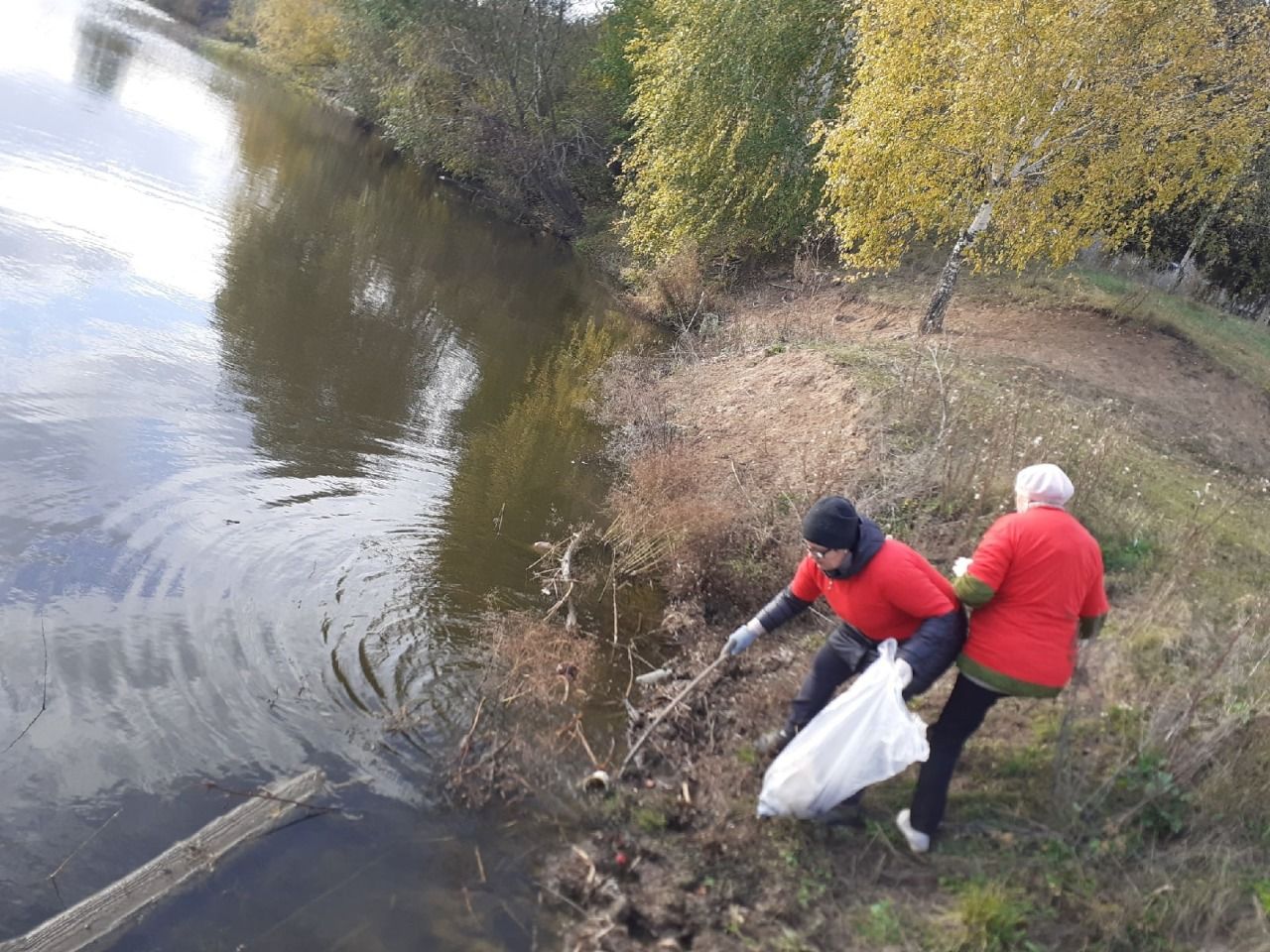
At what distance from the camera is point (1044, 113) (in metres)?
14.9

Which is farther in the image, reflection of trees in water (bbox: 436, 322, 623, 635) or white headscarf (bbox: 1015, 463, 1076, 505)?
reflection of trees in water (bbox: 436, 322, 623, 635)

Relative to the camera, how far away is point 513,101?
31.2 metres

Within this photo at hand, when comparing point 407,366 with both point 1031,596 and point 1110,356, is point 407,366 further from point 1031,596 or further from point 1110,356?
point 1110,356

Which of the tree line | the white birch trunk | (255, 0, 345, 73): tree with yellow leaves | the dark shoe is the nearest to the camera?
the dark shoe

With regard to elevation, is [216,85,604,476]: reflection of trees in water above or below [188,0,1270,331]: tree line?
below

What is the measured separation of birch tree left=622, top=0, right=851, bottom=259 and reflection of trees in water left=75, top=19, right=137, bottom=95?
1769 cm

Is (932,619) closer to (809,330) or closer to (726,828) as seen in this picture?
(726,828)

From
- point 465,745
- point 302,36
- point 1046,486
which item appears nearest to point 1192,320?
point 1046,486

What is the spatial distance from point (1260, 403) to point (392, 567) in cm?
1452

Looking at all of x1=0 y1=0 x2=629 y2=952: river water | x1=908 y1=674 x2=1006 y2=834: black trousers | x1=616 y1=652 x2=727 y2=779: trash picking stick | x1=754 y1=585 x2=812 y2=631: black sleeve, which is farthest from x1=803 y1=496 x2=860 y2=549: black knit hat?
x1=0 y1=0 x2=629 y2=952: river water

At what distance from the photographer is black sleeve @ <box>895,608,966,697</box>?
4703 millimetres

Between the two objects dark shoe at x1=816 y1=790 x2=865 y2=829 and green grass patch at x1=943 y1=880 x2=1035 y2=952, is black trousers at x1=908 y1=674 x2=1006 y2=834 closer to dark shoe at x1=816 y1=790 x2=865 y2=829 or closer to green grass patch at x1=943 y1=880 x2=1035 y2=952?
dark shoe at x1=816 y1=790 x2=865 y2=829

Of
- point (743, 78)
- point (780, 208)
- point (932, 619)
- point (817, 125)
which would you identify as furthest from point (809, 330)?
point (932, 619)

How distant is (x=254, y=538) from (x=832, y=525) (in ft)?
17.0
